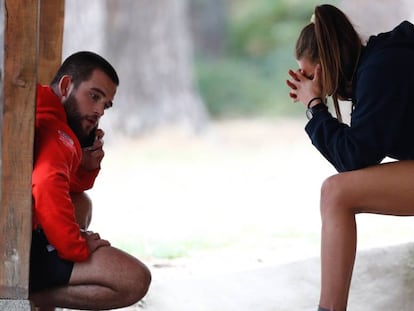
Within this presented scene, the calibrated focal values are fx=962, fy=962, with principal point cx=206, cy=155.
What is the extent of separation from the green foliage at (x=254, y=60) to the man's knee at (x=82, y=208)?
14.8m

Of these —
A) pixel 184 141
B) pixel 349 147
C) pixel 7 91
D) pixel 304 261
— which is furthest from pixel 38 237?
pixel 184 141

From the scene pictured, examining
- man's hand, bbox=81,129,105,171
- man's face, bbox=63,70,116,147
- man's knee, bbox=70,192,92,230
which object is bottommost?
man's knee, bbox=70,192,92,230

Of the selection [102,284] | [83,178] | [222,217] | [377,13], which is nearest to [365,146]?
[102,284]

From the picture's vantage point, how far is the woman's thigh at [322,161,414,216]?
3.63 m

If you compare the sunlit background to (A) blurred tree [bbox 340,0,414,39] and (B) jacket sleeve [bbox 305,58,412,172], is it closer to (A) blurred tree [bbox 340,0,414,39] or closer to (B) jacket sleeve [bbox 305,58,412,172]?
(A) blurred tree [bbox 340,0,414,39]

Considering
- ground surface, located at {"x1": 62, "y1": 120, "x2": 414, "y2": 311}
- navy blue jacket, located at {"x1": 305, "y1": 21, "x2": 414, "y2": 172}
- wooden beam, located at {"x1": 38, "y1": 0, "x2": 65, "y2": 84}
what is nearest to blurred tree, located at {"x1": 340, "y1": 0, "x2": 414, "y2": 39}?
ground surface, located at {"x1": 62, "y1": 120, "x2": 414, "y2": 311}

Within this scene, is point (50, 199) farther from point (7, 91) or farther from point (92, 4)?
point (92, 4)

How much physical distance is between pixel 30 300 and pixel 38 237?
256mm

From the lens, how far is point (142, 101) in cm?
1471

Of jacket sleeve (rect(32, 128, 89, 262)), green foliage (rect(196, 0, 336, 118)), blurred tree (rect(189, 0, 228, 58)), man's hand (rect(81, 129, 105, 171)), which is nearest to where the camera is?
jacket sleeve (rect(32, 128, 89, 262))

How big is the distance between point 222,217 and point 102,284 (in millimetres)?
5297

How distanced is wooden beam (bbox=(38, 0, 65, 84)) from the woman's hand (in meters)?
1.16

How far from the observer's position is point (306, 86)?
3.89 m

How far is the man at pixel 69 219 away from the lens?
3.39m
